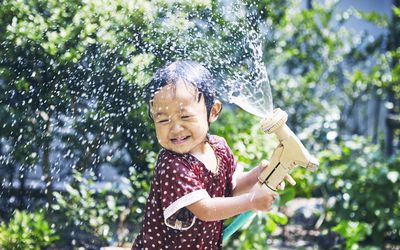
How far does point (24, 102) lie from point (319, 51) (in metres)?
2.68

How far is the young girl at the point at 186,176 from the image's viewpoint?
2.11 m

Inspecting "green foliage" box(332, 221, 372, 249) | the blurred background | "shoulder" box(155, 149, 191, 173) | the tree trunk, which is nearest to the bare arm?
"shoulder" box(155, 149, 191, 173)

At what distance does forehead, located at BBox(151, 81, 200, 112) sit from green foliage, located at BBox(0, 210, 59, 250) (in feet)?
3.72

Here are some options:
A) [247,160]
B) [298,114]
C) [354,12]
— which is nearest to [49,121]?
[247,160]

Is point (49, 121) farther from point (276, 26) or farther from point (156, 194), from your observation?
point (276, 26)

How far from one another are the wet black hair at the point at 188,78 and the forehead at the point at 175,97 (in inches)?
0.6

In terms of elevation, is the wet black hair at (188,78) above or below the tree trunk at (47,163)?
above

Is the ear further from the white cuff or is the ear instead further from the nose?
the white cuff

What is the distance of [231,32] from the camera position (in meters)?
3.17

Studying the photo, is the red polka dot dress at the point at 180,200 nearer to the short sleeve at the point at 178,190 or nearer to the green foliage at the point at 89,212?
the short sleeve at the point at 178,190

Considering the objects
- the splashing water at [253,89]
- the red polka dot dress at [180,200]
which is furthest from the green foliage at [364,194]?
the red polka dot dress at [180,200]

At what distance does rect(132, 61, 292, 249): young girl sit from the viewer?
211cm

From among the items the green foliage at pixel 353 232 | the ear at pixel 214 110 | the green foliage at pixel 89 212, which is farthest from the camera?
the green foliage at pixel 353 232

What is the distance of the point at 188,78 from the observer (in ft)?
7.22
